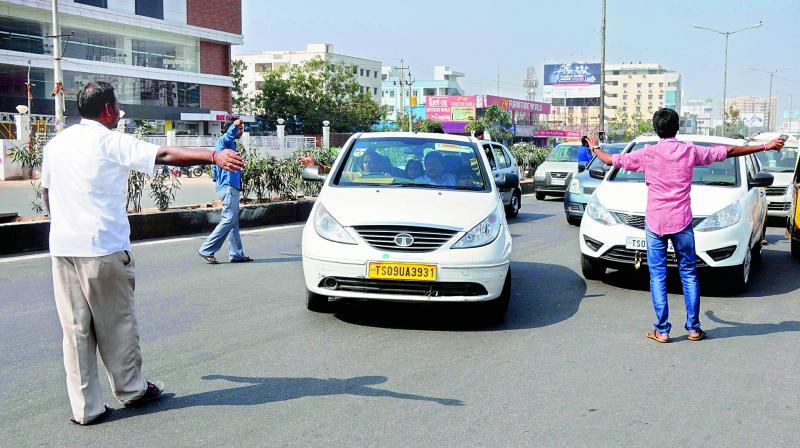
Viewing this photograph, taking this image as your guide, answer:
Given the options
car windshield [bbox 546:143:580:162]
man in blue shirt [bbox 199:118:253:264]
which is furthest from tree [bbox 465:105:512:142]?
man in blue shirt [bbox 199:118:253:264]

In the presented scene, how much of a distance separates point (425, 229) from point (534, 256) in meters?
4.96

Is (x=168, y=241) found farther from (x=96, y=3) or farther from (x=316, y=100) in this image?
(x=316, y=100)

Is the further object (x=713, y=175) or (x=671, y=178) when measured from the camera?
(x=713, y=175)

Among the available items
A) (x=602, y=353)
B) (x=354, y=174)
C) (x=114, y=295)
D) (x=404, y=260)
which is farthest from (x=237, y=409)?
(x=354, y=174)

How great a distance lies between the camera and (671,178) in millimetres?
6262

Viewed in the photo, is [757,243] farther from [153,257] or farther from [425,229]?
[153,257]

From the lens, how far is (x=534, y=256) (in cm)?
1101

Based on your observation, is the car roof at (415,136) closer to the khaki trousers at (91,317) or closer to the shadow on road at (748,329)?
the shadow on road at (748,329)

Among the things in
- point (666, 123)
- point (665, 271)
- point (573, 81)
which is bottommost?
point (665, 271)

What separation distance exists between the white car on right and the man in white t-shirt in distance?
507cm

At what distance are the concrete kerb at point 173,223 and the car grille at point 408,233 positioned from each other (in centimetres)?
633

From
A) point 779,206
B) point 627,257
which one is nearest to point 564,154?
point 779,206

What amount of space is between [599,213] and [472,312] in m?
2.22

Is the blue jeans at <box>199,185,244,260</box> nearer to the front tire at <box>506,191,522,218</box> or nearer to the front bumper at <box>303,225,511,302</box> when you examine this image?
the front bumper at <box>303,225,511,302</box>
